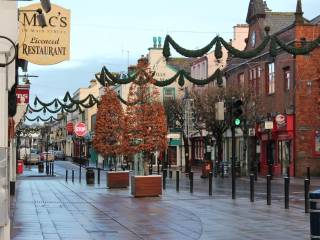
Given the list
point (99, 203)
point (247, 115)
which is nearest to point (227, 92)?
point (247, 115)

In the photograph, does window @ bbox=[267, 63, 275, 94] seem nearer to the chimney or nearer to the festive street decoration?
the chimney

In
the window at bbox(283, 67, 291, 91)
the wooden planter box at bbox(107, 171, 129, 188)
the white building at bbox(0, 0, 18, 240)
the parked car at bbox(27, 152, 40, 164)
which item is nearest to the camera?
the white building at bbox(0, 0, 18, 240)

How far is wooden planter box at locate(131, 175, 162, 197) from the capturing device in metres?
24.4

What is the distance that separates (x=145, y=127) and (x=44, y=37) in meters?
15.7

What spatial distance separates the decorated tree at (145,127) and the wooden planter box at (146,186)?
1.89 m

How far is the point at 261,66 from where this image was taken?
5041 centimetres

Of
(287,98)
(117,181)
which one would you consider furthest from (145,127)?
(287,98)

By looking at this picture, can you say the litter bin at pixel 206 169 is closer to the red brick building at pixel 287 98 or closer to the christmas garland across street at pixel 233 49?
the red brick building at pixel 287 98

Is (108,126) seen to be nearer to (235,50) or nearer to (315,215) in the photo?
(235,50)

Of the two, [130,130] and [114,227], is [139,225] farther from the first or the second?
[130,130]

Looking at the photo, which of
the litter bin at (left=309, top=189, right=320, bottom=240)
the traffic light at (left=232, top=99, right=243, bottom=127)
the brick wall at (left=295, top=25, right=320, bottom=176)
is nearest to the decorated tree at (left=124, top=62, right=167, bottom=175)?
the traffic light at (left=232, top=99, right=243, bottom=127)

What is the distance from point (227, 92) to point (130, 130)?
21.4 metres

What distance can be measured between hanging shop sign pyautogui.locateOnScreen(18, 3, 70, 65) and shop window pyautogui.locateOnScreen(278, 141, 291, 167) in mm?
35577

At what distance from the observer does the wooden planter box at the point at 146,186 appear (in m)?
24.4
